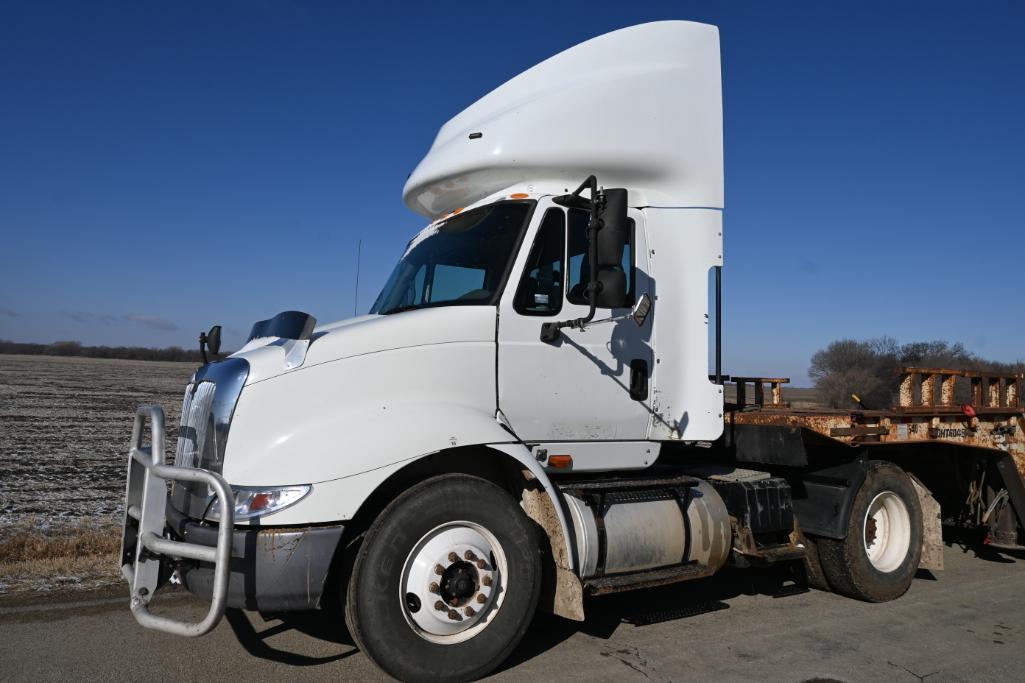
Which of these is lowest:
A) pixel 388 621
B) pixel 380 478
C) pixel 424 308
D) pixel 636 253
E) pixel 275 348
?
pixel 388 621

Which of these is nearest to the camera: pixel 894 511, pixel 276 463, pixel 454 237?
pixel 276 463

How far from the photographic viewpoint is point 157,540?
369 centimetres

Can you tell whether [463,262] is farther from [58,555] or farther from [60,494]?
[60,494]

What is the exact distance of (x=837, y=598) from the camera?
6238 mm

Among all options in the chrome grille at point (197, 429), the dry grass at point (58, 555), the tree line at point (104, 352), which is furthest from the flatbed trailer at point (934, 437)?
the tree line at point (104, 352)

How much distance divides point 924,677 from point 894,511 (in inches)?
93.3

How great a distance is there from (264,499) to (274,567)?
337 millimetres

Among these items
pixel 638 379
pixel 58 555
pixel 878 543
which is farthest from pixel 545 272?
pixel 58 555

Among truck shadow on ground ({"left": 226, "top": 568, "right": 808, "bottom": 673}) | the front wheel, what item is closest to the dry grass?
truck shadow on ground ({"left": 226, "top": 568, "right": 808, "bottom": 673})

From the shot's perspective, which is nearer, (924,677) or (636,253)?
(924,677)

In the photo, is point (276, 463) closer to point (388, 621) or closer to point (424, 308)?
point (388, 621)

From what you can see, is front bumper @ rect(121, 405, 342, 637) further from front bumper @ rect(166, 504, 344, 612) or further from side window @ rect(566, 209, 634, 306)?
side window @ rect(566, 209, 634, 306)

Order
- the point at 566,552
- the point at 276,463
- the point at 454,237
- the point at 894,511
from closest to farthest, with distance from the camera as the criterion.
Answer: the point at 276,463 < the point at 566,552 < the point at 454,237 < the point at 894,511

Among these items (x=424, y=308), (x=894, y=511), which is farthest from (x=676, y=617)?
(x=424, y=308)
